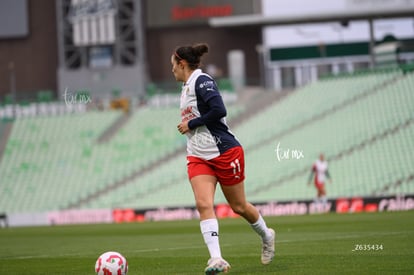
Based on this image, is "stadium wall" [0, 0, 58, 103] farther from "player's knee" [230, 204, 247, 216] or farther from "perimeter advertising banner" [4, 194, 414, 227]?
"player's knee" [230, 204, 247, 216]

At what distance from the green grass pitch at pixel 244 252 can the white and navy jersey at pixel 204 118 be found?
1.49 metres

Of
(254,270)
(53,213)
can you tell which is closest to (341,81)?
(53,213)

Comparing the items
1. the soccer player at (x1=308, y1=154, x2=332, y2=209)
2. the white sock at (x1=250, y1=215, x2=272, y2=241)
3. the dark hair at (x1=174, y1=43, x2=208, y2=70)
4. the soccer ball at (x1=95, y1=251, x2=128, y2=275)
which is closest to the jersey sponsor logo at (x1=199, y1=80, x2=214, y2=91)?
the dark hair at (x1=174, y1=43, x2=208, y2=70)

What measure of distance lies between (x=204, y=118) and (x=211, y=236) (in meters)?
1.40

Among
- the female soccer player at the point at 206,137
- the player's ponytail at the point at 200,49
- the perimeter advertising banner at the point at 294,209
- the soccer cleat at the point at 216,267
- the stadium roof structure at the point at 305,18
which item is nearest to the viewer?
the soccer cleat at the point at 216,267

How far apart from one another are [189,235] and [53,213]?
16.5 m

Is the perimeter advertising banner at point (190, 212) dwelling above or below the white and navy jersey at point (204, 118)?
below

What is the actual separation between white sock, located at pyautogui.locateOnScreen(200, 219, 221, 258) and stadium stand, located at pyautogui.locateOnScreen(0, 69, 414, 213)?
2377 cm

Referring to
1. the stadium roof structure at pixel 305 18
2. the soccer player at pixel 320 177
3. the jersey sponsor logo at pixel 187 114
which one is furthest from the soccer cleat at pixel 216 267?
the stadium roof structure at pixel 305 18

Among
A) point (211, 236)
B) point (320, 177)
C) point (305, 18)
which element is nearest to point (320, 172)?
point (320, 177)

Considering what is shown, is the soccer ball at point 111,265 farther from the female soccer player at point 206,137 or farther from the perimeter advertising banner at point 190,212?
the perimeter advertising banner at point 190,212

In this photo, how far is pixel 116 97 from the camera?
4856cm

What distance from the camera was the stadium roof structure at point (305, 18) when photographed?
144 feet

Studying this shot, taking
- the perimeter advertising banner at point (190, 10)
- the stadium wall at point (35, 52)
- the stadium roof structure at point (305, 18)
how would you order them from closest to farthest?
the stadium roof structure at point (305, 18), the perimeter advertising banner at point (190, 10), the stadium wall at point (35, 52)
